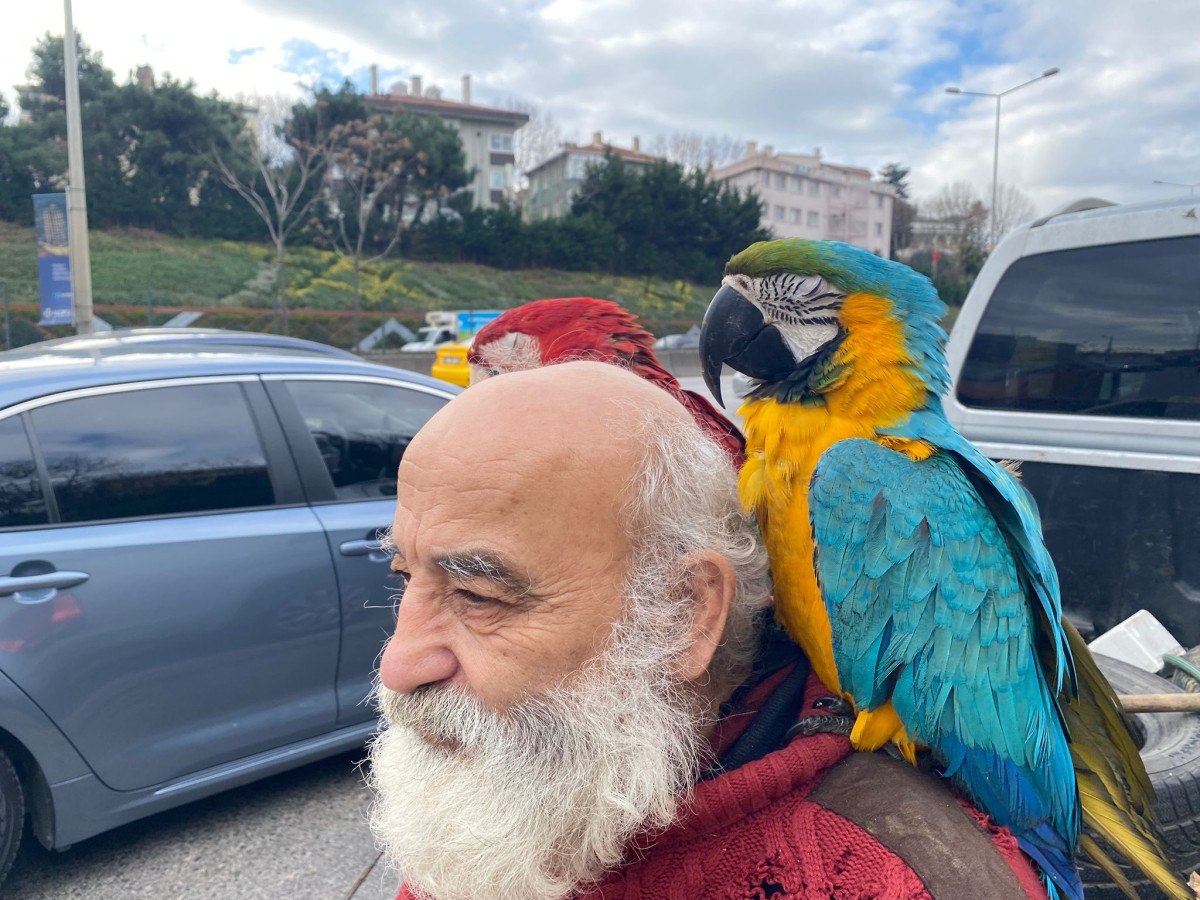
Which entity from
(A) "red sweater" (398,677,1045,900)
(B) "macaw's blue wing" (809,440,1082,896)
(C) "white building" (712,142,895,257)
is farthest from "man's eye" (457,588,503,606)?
(C) "white building" (712,142,895,257)

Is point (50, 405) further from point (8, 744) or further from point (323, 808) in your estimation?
point (323, 808)

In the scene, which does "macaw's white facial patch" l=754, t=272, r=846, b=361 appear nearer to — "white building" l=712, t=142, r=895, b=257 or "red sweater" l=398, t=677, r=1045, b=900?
"red sweater" l=398, t=677, r=1045, b=900

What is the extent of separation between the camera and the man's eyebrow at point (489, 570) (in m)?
1.09

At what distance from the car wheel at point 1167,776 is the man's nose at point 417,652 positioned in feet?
4.25

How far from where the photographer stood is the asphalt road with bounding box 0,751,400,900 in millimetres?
2648

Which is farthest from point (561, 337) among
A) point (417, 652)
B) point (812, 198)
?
point (812, 198)

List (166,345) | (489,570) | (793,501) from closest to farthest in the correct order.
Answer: (489,570)
(793,501)
(166,345)

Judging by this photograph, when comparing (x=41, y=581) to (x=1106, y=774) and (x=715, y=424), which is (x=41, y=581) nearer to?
(x=715, y=424)

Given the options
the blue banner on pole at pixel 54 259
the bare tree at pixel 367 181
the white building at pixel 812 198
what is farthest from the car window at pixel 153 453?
the white building at pixel 812 198

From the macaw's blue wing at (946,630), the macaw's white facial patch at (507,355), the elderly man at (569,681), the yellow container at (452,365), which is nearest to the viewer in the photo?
the elderly man at (569,681)

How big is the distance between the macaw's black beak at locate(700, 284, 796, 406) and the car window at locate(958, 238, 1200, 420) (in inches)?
60.6

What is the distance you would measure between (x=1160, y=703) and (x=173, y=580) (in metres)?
2.78

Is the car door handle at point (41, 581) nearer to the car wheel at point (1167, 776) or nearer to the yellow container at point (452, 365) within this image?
the car wheel at point (1167, 776)

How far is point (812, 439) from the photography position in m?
1.61
